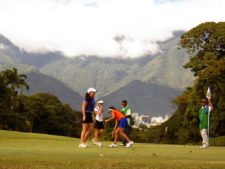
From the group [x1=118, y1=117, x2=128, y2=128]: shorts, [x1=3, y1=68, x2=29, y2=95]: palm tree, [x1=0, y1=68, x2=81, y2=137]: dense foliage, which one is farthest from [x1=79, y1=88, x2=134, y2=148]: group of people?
[x1=3, y1=68, x2=29, y2=95]: palm tree

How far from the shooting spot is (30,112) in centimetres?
11056

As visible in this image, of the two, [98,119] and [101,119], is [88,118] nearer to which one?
[98,119]

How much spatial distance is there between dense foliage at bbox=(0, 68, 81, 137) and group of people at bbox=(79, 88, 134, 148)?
66.6 metres

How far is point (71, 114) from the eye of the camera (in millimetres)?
136125

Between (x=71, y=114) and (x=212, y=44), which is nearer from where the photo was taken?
(x=212, y=44)

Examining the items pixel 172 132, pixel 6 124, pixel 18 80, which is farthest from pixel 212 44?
pixel 18 80

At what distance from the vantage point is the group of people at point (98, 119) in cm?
2006

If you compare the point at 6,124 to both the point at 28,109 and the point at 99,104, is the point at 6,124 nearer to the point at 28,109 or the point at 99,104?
the point at 28,109

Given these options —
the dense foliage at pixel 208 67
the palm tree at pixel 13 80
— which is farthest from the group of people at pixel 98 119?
Result: the palm tree at pixel 13 80

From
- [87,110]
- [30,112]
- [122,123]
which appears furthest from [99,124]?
[30,112]

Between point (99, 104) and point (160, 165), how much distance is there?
9576 mm

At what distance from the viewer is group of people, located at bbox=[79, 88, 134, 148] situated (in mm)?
20062

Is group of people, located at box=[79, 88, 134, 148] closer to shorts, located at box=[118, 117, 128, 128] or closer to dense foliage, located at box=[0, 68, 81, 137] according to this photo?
shorts, located at box=[118, 117, 128, 128]

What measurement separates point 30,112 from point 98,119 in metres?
89.5
